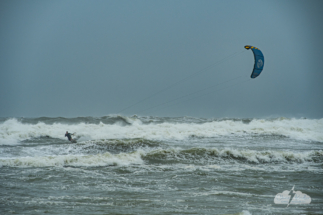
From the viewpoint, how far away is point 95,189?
705 centimetres

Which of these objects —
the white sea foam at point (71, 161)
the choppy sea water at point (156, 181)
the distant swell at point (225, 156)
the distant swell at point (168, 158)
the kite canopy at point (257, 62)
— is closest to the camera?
the choppy sea water at point (156, 181)

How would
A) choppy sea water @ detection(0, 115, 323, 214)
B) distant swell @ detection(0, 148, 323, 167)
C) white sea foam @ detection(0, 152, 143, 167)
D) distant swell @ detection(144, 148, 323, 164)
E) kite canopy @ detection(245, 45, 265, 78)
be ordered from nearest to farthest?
choppy sea water @ detection(0, 115, 323, 214) < white sea foam @ detection(0, 152, 143, 167) < distant swell @ detection(0, 148, 323, 167) < distant swell @ detection(144, 148, 323, 164) < kite canopy @ detection(245, 45, 265, 78)

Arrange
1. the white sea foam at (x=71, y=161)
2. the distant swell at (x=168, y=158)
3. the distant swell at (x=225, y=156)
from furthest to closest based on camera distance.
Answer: the distant swell at (x=225, y=156) → the distant swell at (x=168, y=158) → the white sea foam at (x=71, y=161)

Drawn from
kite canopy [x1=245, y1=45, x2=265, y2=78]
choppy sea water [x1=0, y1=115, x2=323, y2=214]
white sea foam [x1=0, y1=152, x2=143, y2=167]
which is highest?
kite canopy [x1=245, y1=45, x2=265, y2=78]

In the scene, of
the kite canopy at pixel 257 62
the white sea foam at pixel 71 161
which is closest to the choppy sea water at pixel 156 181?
the white sea foam at pixel 71 161

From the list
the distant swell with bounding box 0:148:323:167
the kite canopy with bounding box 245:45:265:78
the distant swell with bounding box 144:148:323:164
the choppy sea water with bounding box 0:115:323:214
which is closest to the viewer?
the choppy sea water with bounding box 0:115:323:214

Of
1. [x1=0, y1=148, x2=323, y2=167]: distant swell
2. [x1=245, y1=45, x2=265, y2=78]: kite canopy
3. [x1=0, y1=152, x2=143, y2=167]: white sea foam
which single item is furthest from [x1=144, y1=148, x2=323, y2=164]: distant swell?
[x1=245, y1=45, x2=265, y2=78]: kite canopy

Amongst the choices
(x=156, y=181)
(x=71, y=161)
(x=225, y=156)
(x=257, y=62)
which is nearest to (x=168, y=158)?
(x=225, y=156)

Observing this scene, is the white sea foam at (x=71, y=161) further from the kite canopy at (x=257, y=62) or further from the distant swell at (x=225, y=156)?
the kite canopy at (x=257, y=62)

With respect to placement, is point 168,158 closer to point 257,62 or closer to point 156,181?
point 156,181

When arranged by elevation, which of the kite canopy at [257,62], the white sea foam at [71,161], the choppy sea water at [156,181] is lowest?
the choppy sea water at [156,181]

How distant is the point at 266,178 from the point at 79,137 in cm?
1461

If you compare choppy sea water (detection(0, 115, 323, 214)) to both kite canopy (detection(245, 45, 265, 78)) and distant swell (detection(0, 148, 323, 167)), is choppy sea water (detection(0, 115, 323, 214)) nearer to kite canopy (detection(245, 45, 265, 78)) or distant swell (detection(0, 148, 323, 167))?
distant swell (detection(0, 148, 323, 167))

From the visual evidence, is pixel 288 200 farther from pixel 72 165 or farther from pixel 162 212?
pixel 72 165
